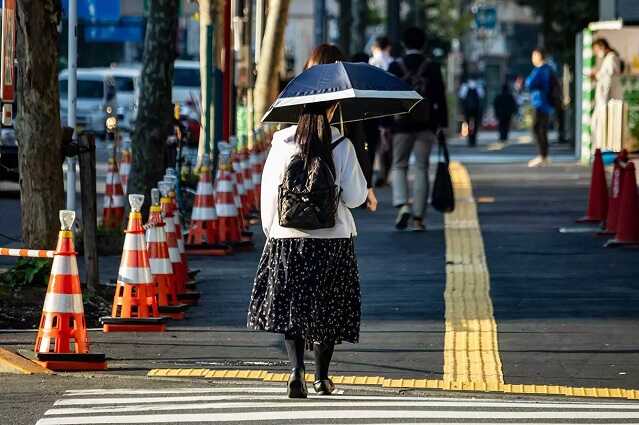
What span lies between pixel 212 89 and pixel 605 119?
8.60 metres

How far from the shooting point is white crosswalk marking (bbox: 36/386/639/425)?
28.1 ft

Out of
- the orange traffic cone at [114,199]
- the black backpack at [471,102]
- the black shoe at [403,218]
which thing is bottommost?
the black shoe at [403,218]

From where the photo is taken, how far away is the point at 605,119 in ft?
95.8

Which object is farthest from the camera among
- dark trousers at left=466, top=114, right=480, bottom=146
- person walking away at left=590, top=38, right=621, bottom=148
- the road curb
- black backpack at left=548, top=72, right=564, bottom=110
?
dark trousers at left=466, top=114, right=480, bottom=146

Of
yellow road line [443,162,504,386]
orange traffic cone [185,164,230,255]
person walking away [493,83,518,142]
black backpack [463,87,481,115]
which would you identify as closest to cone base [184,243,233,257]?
orange traffic cone [185,164,230,255]

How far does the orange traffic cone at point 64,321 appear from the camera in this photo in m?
10.3

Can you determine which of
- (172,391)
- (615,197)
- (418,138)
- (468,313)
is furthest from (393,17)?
(172,391)

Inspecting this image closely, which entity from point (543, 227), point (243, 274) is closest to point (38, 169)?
point (243, 274)

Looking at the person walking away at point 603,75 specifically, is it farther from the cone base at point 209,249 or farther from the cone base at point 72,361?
the cone base at point 72,361

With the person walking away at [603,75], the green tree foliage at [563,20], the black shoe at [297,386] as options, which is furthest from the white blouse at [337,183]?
the green tree foliage at [563,20]

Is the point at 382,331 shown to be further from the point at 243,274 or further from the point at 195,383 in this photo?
the point at 243,274

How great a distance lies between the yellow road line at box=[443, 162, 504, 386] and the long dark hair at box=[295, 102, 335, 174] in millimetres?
1524

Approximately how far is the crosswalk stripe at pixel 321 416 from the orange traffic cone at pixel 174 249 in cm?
453

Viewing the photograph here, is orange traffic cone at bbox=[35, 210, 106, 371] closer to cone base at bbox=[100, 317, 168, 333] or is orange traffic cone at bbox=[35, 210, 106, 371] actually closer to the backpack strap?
cone base at bbox=[100, 317, 168, 333]
